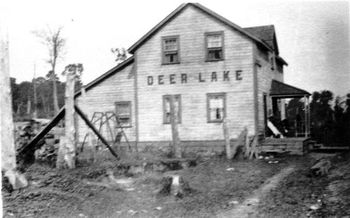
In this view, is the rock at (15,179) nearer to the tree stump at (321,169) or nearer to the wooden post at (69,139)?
the wooden post at (69,139)

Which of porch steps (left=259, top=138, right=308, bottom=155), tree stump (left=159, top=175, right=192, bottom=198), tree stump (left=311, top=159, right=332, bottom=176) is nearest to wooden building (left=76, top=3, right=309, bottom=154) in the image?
porch steps (left=259, top=138, right=308, bottom=155)

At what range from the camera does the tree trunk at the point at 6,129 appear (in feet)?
27.5

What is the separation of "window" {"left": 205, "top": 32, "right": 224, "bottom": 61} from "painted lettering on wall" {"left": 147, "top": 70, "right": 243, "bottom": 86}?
784 mm

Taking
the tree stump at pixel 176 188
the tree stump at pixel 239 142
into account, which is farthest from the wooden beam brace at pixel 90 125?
the tree stump at pixel 239 142

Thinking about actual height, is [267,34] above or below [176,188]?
above

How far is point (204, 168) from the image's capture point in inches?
518

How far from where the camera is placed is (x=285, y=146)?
17047 mm

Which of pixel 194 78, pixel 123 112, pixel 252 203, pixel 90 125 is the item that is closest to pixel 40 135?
pixel 90 125

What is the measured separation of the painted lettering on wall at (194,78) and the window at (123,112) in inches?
71.3

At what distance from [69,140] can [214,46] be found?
31.5 feet

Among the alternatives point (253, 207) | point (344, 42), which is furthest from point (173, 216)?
point (344, 42)

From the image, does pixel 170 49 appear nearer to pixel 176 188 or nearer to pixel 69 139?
pixel 69 139

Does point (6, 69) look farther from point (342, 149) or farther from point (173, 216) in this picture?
point (342, 149)

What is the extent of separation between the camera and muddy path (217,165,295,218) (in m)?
7.45
